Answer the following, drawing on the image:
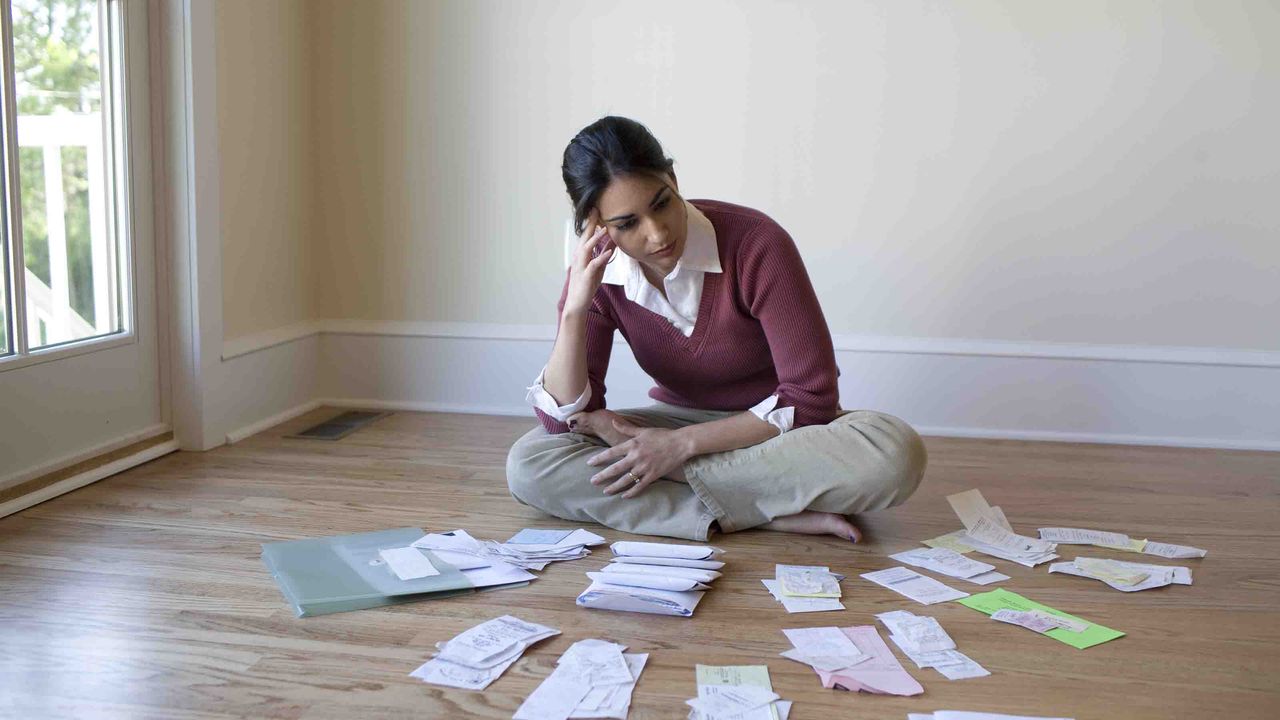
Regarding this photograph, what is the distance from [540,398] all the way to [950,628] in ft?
3.46

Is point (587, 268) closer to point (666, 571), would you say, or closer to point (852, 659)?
point (666, 571)

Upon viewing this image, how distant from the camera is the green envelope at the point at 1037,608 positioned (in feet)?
6.20

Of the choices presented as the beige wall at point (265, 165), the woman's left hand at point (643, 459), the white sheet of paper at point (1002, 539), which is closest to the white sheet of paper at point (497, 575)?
the woman's left hand at point (643, 459)

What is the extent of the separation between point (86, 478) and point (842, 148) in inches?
97.1

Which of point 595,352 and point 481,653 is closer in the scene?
point 481,653

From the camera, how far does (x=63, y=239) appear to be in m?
2.81

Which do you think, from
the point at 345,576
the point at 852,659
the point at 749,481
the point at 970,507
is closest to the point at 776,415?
the point at 749,481

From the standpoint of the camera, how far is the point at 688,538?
95.8 inches

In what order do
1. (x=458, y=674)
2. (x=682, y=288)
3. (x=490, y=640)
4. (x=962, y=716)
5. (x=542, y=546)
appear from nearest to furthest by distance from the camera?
1. (x=962, y=716)
2. (x=458, y=674)
3. (x=490, y=640)
4. (x=542, y=546)
5. (x=682, y=288)

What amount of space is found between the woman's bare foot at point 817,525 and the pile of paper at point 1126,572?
0.42m

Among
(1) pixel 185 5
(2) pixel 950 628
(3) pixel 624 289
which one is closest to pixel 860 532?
(2) pixel 950 628

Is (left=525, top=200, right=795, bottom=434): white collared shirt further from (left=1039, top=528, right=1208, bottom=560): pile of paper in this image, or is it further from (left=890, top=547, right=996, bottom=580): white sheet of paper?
(left=1039, top=528, right=1208, bottom=560): pile of paper

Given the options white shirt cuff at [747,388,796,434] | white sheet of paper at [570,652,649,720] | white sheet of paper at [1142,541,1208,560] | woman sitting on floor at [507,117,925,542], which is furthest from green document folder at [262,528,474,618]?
white sheet of paper at [1142,541,1208,560]

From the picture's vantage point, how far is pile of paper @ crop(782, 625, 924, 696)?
5.50 feet
